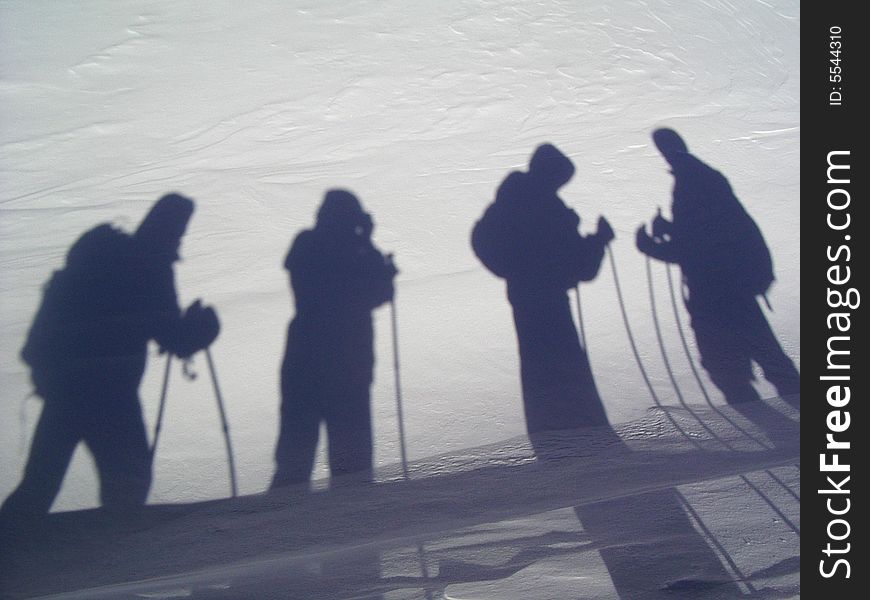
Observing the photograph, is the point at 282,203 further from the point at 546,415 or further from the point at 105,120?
the point at 546,415

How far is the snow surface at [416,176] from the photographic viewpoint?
3301 millimetres

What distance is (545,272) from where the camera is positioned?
14.8ft

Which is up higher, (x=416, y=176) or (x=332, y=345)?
(x=416, y=176)

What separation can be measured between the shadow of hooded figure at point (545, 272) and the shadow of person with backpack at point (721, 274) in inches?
21.0

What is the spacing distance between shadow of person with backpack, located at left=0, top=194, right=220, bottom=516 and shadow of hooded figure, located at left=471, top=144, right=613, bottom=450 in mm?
1953

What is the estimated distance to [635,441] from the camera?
360 cm

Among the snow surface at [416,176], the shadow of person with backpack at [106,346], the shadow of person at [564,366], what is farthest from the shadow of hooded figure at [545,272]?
the shadow of person with backpack at [106,346]

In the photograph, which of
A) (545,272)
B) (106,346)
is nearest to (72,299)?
(106,346)

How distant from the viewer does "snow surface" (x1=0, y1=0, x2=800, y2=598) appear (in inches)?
130

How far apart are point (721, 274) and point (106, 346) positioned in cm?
397

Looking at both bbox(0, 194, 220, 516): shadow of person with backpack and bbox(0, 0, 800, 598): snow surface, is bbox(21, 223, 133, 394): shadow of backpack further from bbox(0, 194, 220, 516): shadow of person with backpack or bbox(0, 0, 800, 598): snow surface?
bbox(0, 0, 800, 598): snow surface

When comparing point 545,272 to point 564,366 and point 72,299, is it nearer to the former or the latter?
point 564,366

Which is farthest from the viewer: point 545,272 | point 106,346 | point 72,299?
point 545,272

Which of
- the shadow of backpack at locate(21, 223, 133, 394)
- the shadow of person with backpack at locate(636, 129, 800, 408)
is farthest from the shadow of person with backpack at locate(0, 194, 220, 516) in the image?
the shadow of person with backpack at locate(636, 129, 800, 408)
